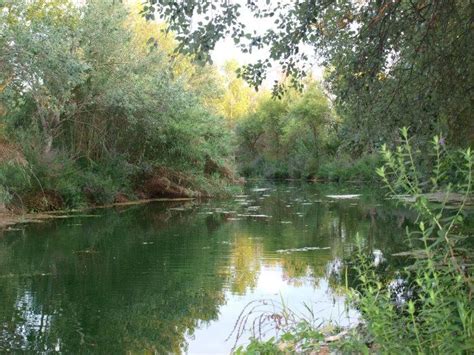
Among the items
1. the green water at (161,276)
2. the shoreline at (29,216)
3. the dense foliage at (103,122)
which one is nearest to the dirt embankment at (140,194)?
the shoreline at (29,216)

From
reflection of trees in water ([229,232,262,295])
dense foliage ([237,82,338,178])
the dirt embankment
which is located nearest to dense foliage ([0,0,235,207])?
the dirt embankment

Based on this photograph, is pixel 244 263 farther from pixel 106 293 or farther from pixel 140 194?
pixel 140 194

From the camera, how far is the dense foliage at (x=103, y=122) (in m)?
19.8

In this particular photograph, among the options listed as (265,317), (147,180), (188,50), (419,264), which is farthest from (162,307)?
(147,180)

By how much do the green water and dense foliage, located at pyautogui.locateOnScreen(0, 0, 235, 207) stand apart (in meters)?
3.25

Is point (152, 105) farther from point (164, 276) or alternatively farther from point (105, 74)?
point (164, 276)

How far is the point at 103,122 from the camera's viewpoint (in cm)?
2392

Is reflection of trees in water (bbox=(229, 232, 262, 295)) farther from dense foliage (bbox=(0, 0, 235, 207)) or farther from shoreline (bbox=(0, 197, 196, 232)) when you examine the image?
dense foliage (bbox=(0, 0, 235, 207))

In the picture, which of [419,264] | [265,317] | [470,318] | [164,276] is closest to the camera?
[470,318]

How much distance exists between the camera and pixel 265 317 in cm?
676

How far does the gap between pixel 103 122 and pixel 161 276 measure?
15206mm

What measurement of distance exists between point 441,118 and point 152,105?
17.7 meters

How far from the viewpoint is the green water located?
6.73 m

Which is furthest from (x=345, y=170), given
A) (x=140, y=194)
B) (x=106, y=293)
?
(x=106, y=293)
